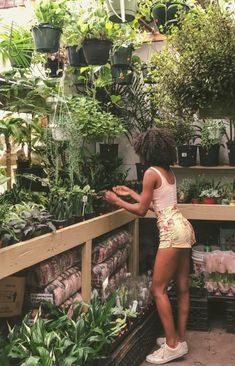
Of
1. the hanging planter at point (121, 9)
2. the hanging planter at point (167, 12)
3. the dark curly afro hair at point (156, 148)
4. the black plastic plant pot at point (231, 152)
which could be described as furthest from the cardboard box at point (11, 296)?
the black plastic plant pot at point (231, 152)

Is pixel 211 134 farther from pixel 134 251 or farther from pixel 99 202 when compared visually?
pixel 99 202

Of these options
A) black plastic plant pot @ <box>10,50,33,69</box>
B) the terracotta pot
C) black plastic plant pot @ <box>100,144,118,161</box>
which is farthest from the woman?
black plastic plant pot @ <box>100,144,118,161</box>

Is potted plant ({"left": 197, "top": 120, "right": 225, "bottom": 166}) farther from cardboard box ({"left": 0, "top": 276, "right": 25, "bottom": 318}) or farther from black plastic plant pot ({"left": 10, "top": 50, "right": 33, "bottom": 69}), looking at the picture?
cardboard box ({"left": 0, "top": 276, "right": 25, "bottom": 318})

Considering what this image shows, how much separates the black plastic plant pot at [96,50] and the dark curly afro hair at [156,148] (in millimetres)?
614

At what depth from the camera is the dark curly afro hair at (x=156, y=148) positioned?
9.73 ft

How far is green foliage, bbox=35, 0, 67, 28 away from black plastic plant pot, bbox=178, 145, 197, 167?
1905 millimetres

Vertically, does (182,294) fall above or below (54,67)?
below

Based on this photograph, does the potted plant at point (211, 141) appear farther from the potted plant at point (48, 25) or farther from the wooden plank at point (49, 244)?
the potted plant at point (48, 25)

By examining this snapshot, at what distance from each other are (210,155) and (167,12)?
1.54m

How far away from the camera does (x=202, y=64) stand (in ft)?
9.91

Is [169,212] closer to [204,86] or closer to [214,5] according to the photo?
[204,86]

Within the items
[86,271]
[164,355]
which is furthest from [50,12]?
[164,355]

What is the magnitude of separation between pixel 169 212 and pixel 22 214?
1123 mm

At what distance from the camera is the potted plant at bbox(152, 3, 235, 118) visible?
295 centimetres
